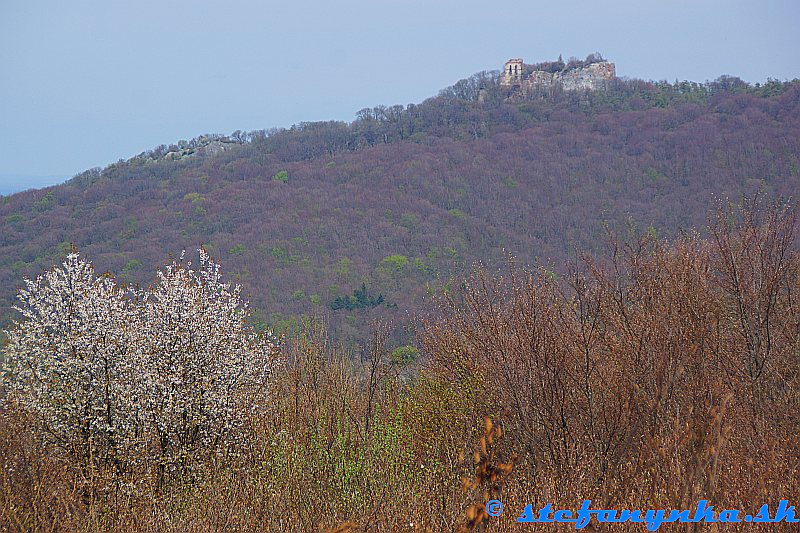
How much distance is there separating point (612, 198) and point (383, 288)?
929 inches

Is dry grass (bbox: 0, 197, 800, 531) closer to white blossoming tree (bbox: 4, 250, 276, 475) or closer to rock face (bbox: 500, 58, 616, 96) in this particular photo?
white blossoming tree (bbox: 4, 250, 276, 475)

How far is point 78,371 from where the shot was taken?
878 centimetres

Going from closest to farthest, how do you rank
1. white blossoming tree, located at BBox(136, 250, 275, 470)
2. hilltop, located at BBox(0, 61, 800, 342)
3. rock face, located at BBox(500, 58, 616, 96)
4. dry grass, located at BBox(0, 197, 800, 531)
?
dry grass, located at BBox(0, 197, 800, 531), white blossoming tree, located at BBox(136, 250, 275, 470), hilltop, located at BBox(0, 61, 800, 342), rock face, located at BBox(500, 58, 616, 96)

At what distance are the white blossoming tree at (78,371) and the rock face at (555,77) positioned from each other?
8185 cm

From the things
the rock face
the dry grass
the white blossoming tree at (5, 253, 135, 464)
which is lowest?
the dry grass

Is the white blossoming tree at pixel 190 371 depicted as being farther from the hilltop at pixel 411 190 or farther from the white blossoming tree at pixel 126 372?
the hilltop at pixel 411 190

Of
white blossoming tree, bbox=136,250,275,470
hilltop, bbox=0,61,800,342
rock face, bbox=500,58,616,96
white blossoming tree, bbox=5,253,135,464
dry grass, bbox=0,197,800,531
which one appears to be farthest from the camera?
rock face, bbox=500,58,616,96

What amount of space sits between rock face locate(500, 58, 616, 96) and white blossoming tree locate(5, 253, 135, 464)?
8185 cm

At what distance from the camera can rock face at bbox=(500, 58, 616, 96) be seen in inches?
3425

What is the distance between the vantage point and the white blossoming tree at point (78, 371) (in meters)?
8.65

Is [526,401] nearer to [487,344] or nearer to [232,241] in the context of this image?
[487,344]

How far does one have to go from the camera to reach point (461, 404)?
9820 mm

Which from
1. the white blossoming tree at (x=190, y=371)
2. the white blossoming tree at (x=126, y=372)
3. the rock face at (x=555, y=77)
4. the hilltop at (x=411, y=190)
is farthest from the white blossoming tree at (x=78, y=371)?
the rock face at (x=555, y=77)

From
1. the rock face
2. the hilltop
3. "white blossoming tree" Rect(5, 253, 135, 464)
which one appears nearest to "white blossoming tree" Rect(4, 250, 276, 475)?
"white blossoming tree" Rect(5, 253, 135, 464)
